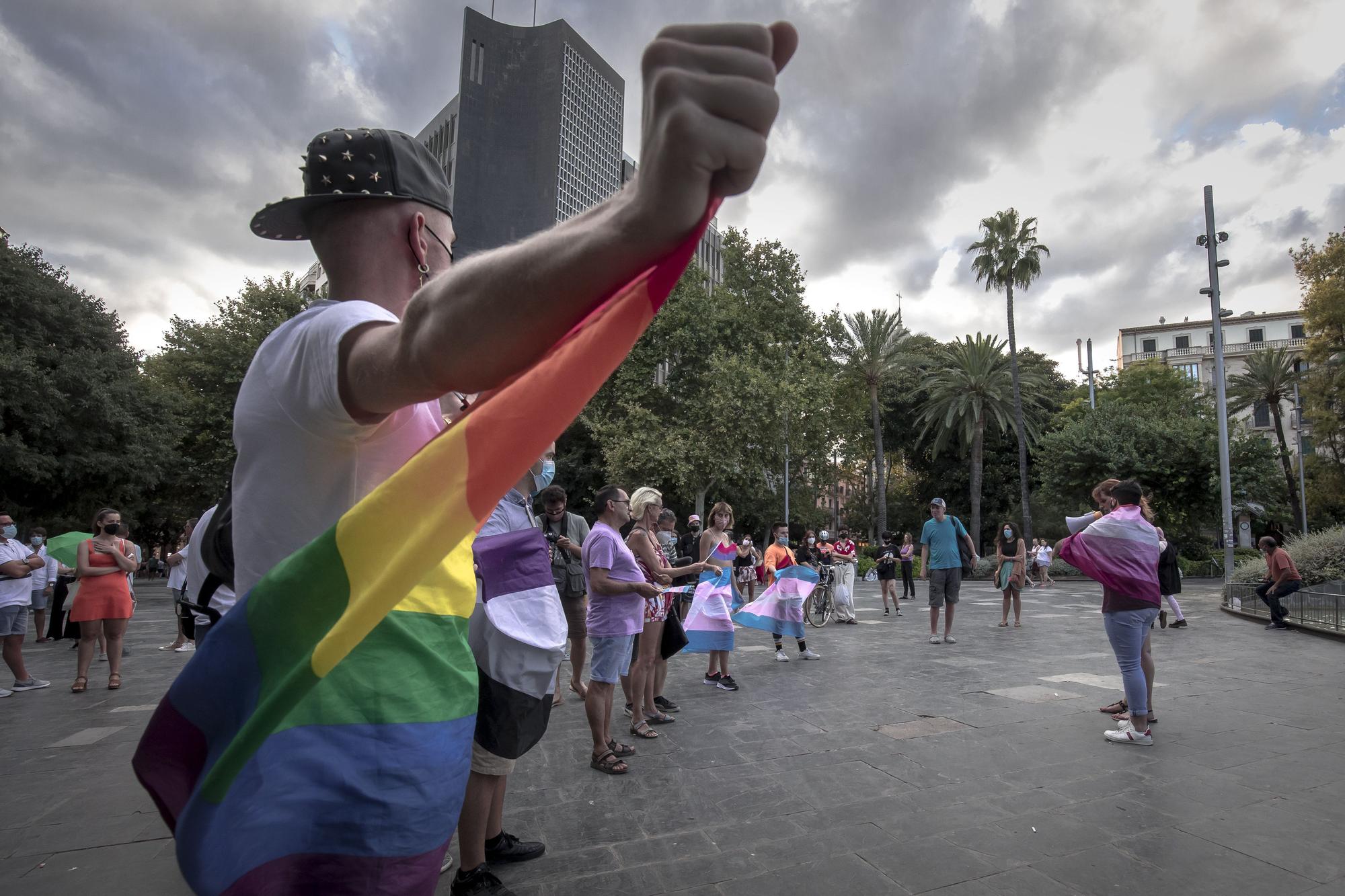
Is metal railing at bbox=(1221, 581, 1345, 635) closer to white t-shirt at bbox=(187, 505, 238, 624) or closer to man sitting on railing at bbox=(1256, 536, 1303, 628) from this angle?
man sitting on railing at bbox=(1256, 536, 1303, 628)

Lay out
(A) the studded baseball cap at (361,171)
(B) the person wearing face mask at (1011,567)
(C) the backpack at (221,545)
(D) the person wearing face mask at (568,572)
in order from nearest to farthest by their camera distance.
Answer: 1. (A) the studded baseball cap at (361,171)
2. (C) the backpack at (221,545)
3. (D) the person wearing face mask at (568,572)
4. (B) the person wearing face mask at (1011,567)

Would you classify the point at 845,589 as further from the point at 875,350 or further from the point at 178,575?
the point at 875,350

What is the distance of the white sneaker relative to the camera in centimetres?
539

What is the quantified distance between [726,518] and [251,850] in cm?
744

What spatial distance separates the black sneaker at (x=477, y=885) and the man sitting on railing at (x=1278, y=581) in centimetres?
1391

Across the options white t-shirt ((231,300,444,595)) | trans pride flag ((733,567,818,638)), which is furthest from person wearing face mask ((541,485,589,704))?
white t-shirt ((231,300,444,595))

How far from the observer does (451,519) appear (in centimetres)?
99

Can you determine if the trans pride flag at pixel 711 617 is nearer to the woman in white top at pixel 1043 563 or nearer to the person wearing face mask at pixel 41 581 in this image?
the person wearing face mask at pixel 41 581

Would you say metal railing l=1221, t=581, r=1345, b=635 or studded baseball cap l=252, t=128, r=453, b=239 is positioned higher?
studded baseball cap l=252, t=128, r=453, b=239

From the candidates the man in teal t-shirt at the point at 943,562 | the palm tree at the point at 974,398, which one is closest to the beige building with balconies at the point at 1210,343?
the palm tree at the point at 974,398

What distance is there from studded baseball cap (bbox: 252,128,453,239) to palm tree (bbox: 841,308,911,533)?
38384mm

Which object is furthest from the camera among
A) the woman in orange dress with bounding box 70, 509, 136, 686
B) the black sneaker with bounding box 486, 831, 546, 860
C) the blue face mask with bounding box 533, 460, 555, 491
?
the woman in orange dress with bounding box 70, 509, 136, 686

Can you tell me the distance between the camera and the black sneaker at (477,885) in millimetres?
3123

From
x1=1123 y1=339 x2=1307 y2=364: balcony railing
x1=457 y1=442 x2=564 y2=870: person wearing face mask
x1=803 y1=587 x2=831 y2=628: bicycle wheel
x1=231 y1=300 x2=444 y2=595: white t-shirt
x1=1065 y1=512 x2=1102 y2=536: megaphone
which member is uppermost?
x1=1123 y1=339 x2=1307 y2=364: balcony railing
